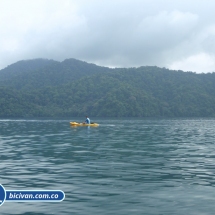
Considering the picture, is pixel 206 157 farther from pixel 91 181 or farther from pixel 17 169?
pixel 17 169

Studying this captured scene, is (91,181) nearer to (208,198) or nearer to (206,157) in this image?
(208,198)

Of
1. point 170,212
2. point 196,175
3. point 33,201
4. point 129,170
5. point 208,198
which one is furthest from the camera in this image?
point 129,170

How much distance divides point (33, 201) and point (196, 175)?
472 inches

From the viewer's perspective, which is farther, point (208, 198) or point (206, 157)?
point (206, 157)

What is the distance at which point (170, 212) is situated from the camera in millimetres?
14828

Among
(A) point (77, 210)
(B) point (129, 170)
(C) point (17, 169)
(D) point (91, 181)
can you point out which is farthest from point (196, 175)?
(C) point (17, 169)

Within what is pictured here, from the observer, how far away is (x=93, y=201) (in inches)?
Result: 648

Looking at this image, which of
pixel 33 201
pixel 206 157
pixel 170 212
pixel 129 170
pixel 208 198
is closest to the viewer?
pixel 170 212

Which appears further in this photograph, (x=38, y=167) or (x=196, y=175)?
(x=38, y=167)

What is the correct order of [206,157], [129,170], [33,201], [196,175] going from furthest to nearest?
[206,157] → [129,170] → [196,175] → [33,201]

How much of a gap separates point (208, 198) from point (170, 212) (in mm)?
3207

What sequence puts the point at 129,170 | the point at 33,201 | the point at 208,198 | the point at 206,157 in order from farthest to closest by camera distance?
1. the point at 206,157
2. the point at 129,170
3. the point at 208,198
4. the point at 33,201

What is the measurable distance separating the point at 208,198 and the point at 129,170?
8275 millimetres

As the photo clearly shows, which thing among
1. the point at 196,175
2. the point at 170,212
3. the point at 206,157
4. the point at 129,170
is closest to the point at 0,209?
the point at 170,212
